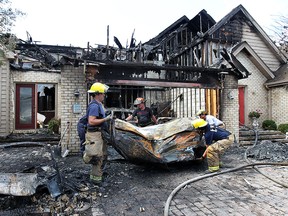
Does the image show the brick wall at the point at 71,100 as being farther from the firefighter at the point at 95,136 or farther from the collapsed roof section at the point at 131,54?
the firefighter at the point at 95,136

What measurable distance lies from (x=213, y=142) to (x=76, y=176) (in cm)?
332

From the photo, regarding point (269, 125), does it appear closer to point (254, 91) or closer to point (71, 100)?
point (254, 91)

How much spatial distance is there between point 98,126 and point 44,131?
329 inches

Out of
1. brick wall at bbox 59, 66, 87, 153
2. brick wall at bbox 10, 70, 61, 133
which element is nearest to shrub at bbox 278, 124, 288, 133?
brick wall at bbox 59, 66, 87, 153

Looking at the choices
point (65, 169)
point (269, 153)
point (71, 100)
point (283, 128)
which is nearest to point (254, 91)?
point (283, 128)

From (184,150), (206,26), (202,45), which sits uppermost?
(206,26)

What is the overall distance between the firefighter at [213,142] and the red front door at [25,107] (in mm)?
9363

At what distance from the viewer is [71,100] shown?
24.5 ft

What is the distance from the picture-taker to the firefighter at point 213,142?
5504 millimetres

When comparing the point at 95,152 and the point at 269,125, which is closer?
the point at 95,152

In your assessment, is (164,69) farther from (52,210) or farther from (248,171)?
(52,210)

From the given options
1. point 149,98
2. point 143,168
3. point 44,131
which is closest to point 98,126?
point 143,168

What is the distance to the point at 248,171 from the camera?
573 cm

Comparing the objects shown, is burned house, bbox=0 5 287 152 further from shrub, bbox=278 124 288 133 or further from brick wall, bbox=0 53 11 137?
shrub, bbox=278 124 288 133
